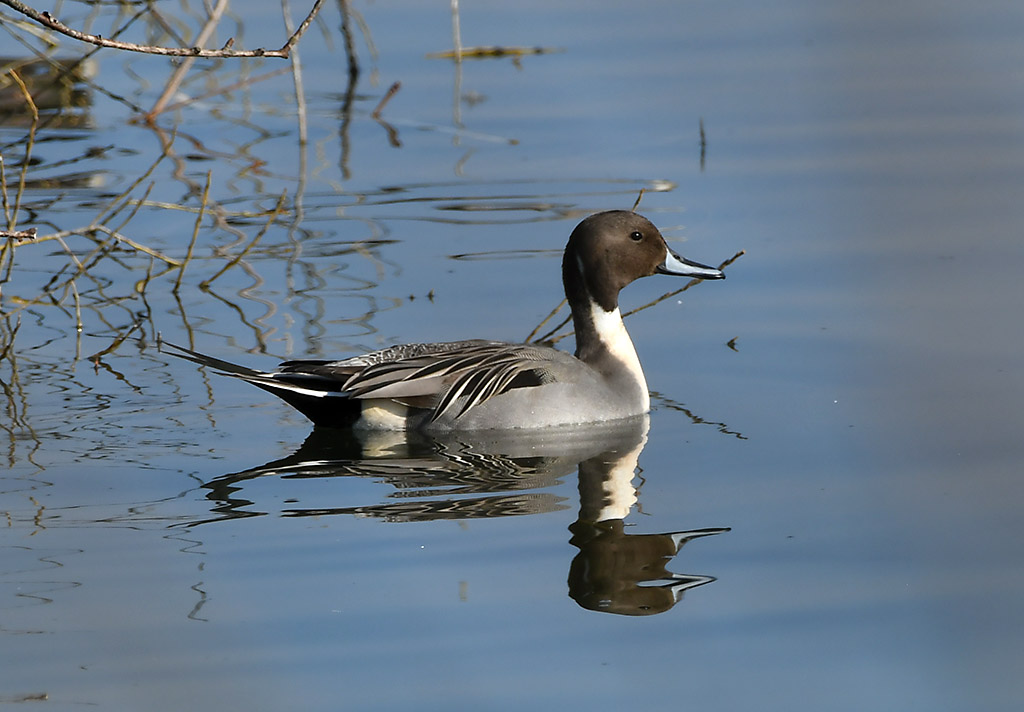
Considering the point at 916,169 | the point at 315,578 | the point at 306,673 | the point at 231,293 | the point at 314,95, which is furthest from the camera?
the point at 314,95

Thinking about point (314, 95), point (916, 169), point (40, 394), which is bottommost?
point (40, 394)

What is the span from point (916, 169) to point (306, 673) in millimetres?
6451

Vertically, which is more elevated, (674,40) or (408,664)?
(674,40)

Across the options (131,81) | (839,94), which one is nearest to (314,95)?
(131,81)

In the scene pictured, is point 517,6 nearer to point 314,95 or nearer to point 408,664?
point 314,95

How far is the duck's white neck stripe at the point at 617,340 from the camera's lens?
668 cm

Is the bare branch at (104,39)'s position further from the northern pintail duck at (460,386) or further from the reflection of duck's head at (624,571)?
the northern pintail duck at (460,386)

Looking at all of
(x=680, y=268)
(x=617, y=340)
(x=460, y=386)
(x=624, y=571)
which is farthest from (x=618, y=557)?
(x=680, y=268)

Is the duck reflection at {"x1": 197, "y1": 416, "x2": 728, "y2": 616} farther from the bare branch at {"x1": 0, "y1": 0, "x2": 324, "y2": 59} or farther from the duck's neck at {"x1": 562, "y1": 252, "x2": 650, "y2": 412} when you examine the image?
the bare branch at {"x1": 0, "y1": 0, "x2": 324, "y2": 59}

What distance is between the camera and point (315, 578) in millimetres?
4789

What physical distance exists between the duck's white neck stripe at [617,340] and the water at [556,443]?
18 centimetres

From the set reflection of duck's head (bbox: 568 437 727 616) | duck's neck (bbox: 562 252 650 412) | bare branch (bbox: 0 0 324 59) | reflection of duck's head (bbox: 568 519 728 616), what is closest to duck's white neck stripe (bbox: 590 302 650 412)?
duck's neck (bbox: 562 252 650 412)

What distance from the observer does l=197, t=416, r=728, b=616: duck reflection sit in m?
4.75

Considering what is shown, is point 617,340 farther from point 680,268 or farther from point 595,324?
point 680,268
